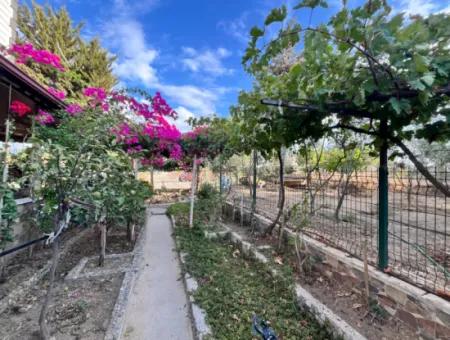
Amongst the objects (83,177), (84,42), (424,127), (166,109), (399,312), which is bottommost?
(399,312)

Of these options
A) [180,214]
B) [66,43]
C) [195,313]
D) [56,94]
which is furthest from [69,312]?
[66,43]

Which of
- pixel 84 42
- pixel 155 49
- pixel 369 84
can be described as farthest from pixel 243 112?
pixel 84 42

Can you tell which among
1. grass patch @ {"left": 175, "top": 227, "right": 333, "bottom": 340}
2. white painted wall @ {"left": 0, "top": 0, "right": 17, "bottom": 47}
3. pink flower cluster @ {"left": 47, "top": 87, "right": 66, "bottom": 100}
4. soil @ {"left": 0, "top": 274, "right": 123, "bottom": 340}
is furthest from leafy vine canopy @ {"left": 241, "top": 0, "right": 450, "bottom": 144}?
white painted wall @ {"left": 0, "top": 0, "right": 17, "bottom": 47}

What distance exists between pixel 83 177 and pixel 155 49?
7.96 m

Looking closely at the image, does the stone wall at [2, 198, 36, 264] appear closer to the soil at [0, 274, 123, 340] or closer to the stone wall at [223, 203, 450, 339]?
the soil at [0, 274, 123, 340]

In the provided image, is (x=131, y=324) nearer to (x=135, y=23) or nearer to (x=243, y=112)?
(x=243, y=112)

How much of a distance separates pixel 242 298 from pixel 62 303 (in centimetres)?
202

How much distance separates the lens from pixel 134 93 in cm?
402

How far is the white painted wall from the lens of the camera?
474 cm

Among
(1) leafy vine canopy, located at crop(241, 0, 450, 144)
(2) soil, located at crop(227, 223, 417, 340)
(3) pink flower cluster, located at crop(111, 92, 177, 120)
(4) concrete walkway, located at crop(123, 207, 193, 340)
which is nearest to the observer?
(1) leafy vine canopy, located at crop(241, 0, 450, 144)

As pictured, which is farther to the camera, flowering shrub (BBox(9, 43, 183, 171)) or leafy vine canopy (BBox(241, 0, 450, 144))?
flowering shrub (BBox(9, 43, 183, 171))

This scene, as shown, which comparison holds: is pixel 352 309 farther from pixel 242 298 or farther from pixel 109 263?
pixel 109 263

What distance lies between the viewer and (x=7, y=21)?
194 inches

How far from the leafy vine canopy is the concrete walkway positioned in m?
2.43
